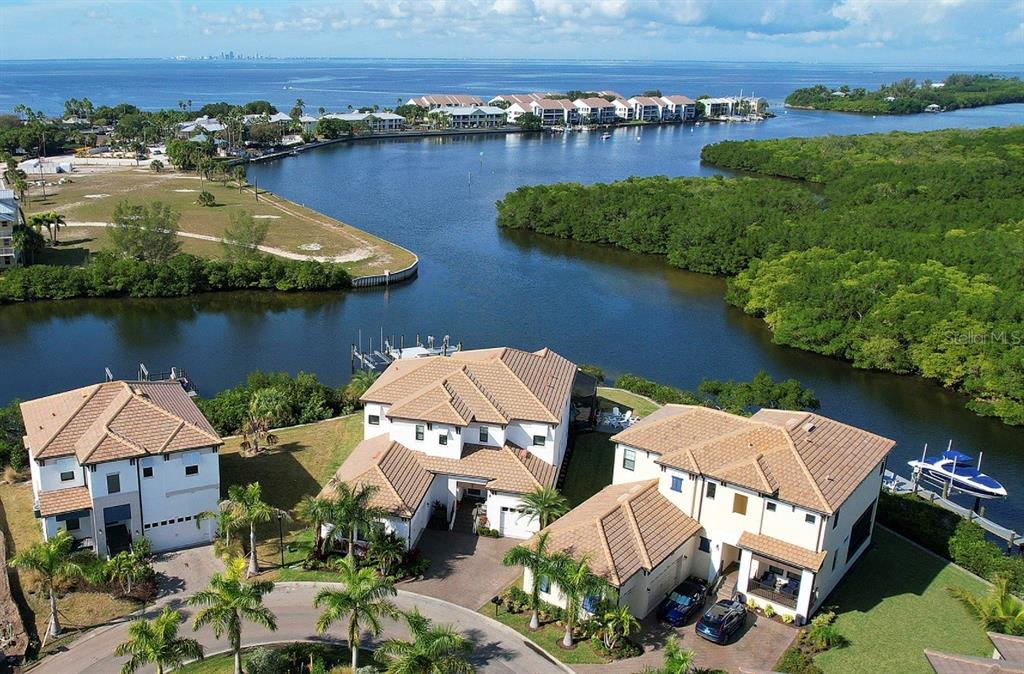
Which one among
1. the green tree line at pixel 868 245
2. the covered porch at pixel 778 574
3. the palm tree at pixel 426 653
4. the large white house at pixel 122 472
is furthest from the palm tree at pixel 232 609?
the green tree line at pixel 868 245

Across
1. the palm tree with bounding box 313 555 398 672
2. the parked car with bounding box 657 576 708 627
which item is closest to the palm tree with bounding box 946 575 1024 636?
the parked car with bounding box 657 576 708 627

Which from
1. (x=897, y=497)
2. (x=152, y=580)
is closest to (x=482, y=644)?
(x=152, y=580)

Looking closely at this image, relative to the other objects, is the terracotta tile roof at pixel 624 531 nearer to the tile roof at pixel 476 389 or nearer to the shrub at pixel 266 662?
the tile roof at pixel 476 389

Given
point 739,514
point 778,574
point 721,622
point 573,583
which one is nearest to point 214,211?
point 739,514

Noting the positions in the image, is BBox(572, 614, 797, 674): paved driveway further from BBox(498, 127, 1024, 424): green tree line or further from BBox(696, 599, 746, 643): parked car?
BBox(498, 127, 1024, 424): green tree line

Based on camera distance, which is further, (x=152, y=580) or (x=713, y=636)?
(x=152, y=580)

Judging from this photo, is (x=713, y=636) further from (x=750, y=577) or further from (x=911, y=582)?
(x=911, y=582)
